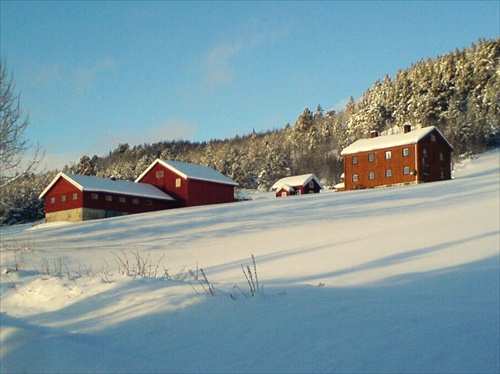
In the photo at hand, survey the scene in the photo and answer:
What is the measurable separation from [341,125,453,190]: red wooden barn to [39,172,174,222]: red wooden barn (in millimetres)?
19429

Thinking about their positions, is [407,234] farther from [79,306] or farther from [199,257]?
[79,306]

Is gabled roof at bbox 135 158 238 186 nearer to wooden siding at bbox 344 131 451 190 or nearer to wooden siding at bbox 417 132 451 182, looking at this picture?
wooden siding at bbox 344 131 451 190

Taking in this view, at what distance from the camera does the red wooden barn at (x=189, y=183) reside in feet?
172

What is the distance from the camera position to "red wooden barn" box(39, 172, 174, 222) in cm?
5022

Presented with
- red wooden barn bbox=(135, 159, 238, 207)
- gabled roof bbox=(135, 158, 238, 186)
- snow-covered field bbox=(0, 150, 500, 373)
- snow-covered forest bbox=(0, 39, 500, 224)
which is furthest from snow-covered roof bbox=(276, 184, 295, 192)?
snow-covered field bbox=(0, 150, 500, 373)

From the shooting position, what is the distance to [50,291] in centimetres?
1036

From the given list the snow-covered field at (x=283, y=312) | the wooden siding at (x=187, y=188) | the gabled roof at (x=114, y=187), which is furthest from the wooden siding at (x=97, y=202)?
the snow-covered field at (x=283, y=312)

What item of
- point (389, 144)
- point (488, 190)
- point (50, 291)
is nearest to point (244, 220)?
point (488, 190)

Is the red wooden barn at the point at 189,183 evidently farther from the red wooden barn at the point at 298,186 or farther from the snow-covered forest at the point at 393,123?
the snow-covered forest at the point at 393,123

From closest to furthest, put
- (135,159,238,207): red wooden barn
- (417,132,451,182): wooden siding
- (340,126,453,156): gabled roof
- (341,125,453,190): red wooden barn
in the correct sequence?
1. (417,132,451,182): wooden siding
2. (341,125,453,190): red wooden barn
3. (340,126,453,156): gabled roof
4. (135,159,238,207): red wooden barn

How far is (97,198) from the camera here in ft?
167

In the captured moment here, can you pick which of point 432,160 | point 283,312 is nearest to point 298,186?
point 432,160

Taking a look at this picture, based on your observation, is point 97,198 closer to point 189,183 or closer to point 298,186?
point 189,183

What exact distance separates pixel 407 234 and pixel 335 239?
2.62m
